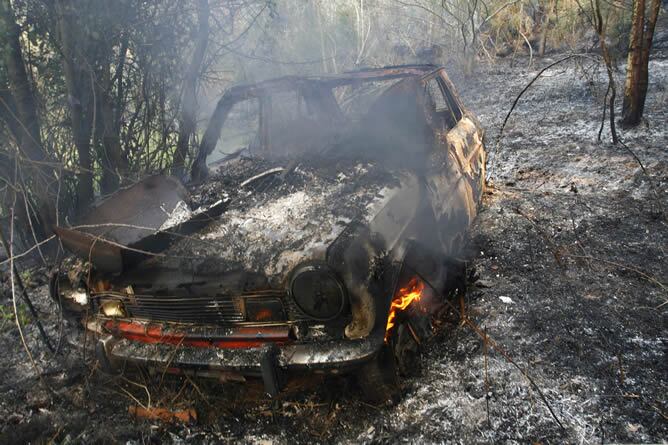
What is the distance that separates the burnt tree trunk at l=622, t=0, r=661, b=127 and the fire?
18.6ft

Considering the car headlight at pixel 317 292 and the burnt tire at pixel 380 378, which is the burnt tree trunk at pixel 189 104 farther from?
the burnt tire at pixel 380 378

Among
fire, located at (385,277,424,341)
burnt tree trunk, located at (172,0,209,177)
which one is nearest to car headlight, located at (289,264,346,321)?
fire, located at (385,277,424,341)

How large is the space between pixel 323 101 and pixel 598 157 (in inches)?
168

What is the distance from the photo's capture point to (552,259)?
12.2ft

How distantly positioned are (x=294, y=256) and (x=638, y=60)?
21.3 ft

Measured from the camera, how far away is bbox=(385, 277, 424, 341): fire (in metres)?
2.24

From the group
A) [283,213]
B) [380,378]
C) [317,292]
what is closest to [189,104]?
[283,213]

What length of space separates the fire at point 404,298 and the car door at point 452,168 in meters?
0.51

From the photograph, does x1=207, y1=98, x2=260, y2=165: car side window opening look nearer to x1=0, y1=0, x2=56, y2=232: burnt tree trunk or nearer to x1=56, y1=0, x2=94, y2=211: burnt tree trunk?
x1=56, y1=0, x2=94, y2=211: burnt tree trunk

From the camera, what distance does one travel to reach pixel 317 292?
209 centimetres

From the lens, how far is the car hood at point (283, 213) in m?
2.30

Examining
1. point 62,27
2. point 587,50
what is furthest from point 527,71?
point 62,27

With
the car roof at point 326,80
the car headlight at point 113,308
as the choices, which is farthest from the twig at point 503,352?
A: the car roof at point 326,80

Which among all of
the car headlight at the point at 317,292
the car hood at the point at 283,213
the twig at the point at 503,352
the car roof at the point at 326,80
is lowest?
the twig at the point at 503,352
